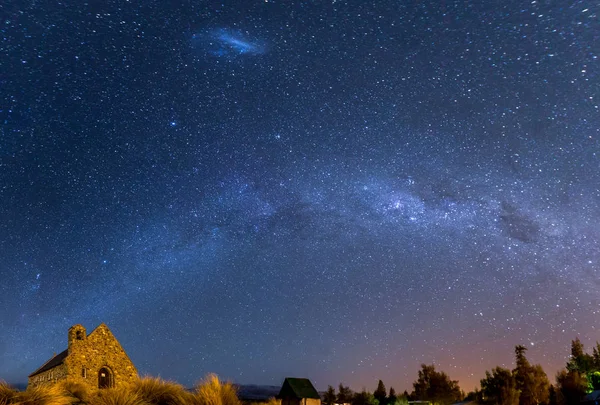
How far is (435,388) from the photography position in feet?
263

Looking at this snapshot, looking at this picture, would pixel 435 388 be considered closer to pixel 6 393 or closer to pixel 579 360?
pixel 579 360

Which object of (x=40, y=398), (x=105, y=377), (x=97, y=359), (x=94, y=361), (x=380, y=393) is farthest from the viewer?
(x=380, y=393)

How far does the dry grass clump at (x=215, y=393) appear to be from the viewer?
11641 millimetres

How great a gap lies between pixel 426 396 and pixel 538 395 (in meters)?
21.4

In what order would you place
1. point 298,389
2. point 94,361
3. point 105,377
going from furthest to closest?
point 298,389, point 105,377, point 94,361

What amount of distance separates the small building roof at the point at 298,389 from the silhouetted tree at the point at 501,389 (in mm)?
22318

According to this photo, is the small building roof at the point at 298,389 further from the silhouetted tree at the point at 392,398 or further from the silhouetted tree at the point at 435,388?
the silhouetted tree at the point at 435,388

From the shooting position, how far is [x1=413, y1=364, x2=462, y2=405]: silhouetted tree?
3095 inches

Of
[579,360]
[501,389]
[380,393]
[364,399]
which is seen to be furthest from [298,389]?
[579,360]

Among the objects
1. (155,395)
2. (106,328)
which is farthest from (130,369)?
(155,395)

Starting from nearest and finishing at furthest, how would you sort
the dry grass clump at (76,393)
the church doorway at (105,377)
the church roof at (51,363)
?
the dry grass clump at (76,393), the church doorway at (105,377), the church roof at (51,363)

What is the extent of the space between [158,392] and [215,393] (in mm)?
1897

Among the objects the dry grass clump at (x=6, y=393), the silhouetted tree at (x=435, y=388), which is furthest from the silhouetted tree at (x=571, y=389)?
the dry grass clump at (x=6, y=393)

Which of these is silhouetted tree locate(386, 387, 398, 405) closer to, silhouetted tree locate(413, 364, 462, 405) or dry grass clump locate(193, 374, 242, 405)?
silhouetted tree locate(413, 364, 462, 405)
